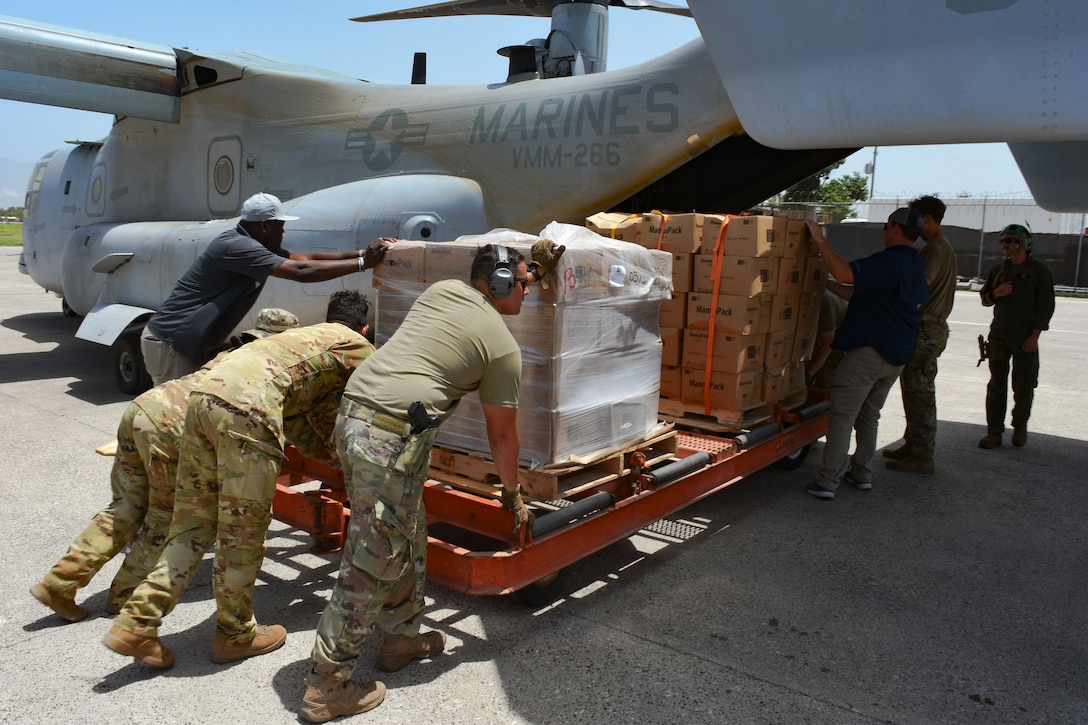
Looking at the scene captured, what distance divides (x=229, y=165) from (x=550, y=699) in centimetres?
907

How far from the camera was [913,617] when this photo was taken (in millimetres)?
4086

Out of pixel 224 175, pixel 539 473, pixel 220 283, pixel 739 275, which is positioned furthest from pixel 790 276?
pixel 224 175

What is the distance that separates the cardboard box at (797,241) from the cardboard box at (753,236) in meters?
0.14

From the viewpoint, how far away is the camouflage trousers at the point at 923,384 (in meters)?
6.52

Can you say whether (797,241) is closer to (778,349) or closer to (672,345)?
(778,349)

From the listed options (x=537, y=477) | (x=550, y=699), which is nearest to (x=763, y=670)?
(x=550, y=699)

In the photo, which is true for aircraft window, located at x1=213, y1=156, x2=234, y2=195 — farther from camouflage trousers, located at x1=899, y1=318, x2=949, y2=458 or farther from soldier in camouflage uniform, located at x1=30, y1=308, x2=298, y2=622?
camouflage trousers, located at x1=899, y1=318, x2=949, y2=458

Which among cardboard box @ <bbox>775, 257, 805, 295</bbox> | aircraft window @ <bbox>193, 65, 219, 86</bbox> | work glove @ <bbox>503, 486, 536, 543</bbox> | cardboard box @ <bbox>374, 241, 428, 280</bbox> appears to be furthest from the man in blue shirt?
aircraft window @ <bbox>193, 65, 219, 86</bbox>

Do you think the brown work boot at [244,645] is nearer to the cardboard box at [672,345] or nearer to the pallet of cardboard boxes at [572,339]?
the pallet of cardboard boxes at [572,339]

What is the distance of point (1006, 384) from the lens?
7.39m

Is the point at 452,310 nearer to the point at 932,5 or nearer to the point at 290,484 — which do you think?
the point at 290,484

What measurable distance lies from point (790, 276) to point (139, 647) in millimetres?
4324

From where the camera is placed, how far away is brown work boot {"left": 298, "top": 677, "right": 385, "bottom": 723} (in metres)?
3.04

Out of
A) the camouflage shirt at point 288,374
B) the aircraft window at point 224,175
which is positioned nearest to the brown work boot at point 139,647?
the camouflage shirt at point 288,374
